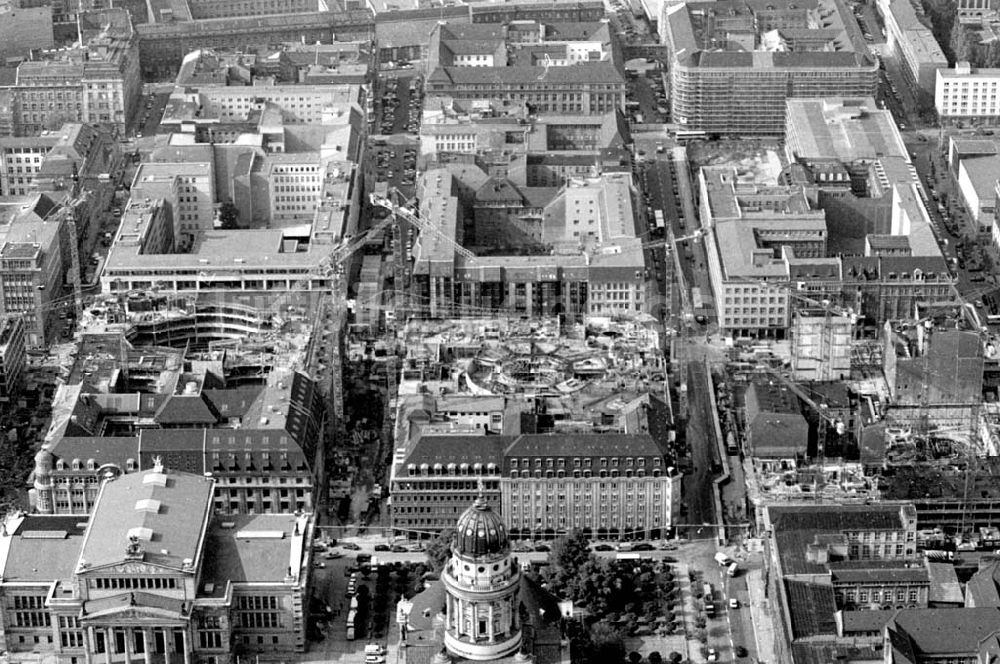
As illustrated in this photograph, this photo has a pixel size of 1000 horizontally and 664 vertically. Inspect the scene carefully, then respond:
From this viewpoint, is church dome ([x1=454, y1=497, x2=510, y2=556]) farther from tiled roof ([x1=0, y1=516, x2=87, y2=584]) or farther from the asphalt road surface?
the asphalt road surface

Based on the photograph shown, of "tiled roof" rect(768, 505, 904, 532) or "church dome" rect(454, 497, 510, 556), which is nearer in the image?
A: "church dome" rect(454, 497, 510, 556)

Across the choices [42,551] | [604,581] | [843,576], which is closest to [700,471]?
[604,581]

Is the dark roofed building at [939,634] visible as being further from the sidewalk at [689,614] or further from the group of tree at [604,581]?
the group of tree at [604,581]

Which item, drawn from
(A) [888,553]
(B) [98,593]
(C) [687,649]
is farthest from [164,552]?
(A) [888,553]

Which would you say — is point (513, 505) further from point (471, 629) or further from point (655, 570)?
point (471, 629)

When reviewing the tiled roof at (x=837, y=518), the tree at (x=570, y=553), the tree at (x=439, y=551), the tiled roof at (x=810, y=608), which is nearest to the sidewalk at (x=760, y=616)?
the tiled roof at (x=810, y=608)

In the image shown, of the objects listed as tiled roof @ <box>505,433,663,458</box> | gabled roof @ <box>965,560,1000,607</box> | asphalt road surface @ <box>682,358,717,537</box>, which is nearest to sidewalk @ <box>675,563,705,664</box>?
asphalt road surface @ <box>682,358,717,537</box>
